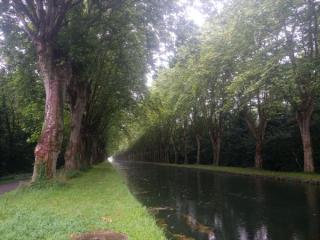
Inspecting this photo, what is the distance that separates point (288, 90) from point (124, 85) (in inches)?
577

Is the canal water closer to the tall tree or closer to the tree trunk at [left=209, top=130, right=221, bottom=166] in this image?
the tall tree

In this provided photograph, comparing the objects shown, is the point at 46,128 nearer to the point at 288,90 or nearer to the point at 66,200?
the point at 66,200

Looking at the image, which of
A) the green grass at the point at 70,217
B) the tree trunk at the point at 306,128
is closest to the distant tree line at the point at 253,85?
the tree trunk at the point at 306,128

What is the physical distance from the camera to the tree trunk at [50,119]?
20141 millimetres

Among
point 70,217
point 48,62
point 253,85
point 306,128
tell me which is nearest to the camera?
point 70,217

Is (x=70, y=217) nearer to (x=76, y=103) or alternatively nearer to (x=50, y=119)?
(x=50, y=119)

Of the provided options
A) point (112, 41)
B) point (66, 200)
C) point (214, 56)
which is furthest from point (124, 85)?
point (66, 200)

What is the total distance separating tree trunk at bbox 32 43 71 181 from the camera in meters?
20.1

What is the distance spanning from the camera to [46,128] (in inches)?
806

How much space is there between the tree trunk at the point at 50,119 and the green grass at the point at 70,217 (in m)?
2.60

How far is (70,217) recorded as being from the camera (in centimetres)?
1151

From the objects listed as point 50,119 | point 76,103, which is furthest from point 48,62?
point 76,103

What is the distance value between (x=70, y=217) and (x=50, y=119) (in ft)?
32.8

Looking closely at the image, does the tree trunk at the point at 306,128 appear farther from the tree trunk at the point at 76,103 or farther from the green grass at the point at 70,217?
the green grass at the point at 70,217
